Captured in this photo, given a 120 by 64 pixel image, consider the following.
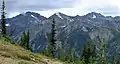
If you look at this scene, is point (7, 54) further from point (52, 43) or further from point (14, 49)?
point (52, 43)

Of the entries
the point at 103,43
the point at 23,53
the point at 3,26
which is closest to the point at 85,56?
the point at 3,26

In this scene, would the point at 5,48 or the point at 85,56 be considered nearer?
the point at 5,48

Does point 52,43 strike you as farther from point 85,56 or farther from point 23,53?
point 23,53

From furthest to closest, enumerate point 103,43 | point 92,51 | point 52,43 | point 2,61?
1. point 92,51
2. point 52,43
3. point 103,43
4. point 2,61

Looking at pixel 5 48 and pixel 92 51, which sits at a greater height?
pixel 5 48

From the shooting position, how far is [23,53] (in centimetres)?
2641

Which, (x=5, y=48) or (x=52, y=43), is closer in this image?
(x=5, y=48)

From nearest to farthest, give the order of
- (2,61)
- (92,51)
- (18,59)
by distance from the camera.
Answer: (2,61)
(18,59)
(92,51)

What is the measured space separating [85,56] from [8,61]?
9980 centimetres

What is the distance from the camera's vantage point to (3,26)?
110125mm

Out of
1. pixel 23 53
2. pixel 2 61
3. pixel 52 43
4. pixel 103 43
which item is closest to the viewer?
pixel 2 61

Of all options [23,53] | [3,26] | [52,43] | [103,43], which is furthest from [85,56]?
[23,53]

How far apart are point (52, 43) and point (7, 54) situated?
8391 centimetres

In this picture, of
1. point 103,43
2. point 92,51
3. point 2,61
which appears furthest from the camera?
point 92,51
